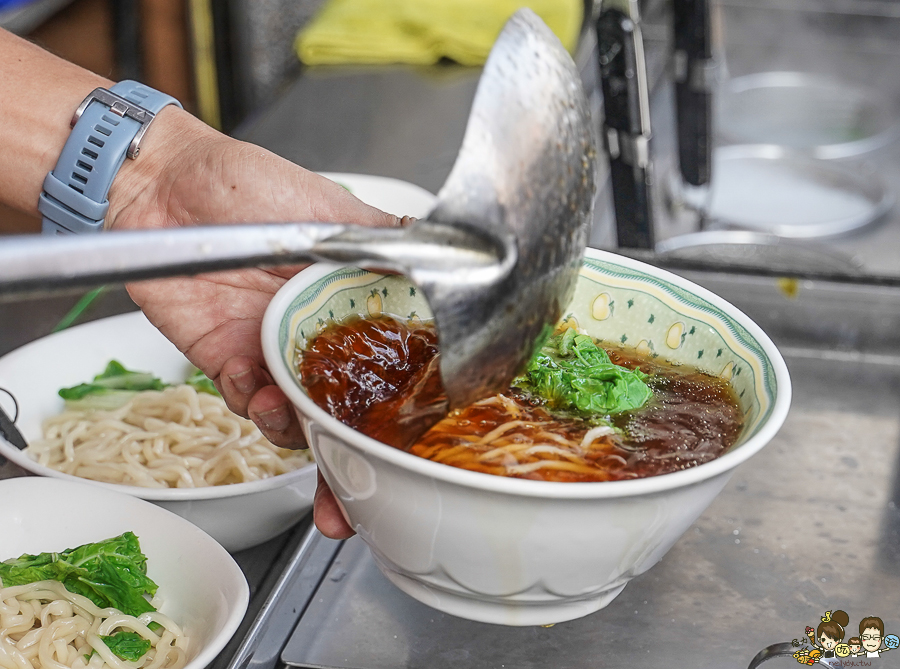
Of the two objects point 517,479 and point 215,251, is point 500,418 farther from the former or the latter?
point 215,251

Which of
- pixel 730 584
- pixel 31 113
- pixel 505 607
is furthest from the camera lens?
pixel 31 113

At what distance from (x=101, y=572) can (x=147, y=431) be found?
0.40 meters

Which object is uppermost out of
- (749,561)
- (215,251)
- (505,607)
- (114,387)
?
(215,251)

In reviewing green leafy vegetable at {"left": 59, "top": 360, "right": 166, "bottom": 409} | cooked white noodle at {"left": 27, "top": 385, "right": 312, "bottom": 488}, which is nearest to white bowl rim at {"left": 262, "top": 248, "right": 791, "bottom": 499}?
cooked white noodle at {"left": 27, "top": 385, "right": 312, "bottom": 488}

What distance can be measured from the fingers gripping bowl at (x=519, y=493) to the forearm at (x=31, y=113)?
1.70 ft

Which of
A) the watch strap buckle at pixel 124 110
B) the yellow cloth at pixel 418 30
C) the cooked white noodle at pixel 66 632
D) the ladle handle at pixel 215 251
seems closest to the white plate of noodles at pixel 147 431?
the cooked white noodle at pixel 66 632

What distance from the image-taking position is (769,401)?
79cm

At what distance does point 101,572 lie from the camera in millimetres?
975

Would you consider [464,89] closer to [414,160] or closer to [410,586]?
[414,160]

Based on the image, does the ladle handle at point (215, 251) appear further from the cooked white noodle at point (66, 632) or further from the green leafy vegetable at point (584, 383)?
the cooked white noodle at point (66, 632)

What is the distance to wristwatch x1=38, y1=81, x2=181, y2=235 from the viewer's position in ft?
3.77

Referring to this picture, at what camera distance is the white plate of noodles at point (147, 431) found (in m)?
1.09

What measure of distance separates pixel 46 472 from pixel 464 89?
5.83 ft

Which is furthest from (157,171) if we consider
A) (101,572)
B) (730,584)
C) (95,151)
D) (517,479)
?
(730,584)
